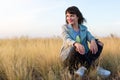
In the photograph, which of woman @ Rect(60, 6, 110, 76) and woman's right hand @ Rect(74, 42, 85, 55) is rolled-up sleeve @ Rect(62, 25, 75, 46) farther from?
woman's right hand @ Rect(74, 42, 85, 55)

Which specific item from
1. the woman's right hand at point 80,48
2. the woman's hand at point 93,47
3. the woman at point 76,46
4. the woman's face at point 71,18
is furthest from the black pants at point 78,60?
the woman's face at point 71,18

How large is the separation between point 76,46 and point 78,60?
46 centimetres

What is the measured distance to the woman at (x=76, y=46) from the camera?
670 centimetres

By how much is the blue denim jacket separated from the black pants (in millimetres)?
89

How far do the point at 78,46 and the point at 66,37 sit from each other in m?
0.53

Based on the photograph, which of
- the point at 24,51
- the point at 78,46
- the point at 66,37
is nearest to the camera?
the point at 78,46

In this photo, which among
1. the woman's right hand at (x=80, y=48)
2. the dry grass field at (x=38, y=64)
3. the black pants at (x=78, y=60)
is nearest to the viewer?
the woman's right hand at (x=80, y=48)

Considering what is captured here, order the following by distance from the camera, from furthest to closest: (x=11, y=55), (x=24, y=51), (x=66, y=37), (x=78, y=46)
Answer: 1. (x=24, y=51)
2. (x=11, y=55)
3. (x=66, y=37)
4. (x=78, y=46)

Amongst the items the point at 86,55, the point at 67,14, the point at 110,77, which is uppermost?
the point at 67,14

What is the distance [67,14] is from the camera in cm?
708

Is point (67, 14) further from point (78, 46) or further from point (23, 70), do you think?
point (23, 70)

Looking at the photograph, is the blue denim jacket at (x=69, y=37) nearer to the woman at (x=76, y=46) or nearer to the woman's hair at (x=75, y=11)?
the woman at (x=76, y=46)

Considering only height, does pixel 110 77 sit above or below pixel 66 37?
below

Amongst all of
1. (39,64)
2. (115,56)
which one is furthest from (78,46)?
(115,56)
